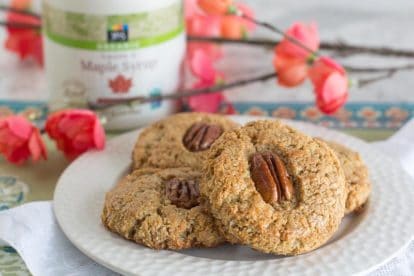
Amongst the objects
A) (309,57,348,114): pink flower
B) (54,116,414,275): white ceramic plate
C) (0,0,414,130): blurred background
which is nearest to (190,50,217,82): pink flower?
(0,0,414,130): blurred background

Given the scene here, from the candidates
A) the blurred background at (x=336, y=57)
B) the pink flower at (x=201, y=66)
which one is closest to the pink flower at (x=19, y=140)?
the blurred background at (x=336, y=57)

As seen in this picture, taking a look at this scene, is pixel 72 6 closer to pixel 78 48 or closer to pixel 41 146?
pixel 78 48

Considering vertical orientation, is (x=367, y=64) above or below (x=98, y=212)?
above

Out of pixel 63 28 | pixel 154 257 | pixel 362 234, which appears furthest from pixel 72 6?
pixel 362 234

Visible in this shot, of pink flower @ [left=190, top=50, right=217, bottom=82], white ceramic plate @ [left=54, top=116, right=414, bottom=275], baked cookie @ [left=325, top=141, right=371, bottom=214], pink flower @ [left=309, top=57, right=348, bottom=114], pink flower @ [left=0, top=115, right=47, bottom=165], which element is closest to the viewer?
white ceramic plate @ [left=54, top=116, right=414, bottom=275]

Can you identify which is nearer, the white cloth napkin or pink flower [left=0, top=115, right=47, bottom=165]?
the white cloth napkin

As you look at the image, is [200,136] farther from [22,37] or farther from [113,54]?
[22,37]

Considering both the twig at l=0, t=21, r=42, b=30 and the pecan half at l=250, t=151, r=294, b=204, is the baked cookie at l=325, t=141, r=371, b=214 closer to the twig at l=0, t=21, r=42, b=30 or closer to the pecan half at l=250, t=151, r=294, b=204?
the pecan half at l=250, t=151, r=294, b=204
